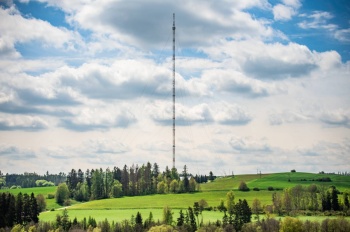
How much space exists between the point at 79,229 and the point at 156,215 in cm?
3870

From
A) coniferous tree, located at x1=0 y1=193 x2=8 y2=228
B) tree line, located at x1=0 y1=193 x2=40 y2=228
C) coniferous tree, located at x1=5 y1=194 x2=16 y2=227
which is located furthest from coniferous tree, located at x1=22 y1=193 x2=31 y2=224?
coniferous tree, located at x1=0 y1=193 x2=8 y2=228

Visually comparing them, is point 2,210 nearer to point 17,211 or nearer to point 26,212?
point 17,211

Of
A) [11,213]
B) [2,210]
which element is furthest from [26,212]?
[2,210]

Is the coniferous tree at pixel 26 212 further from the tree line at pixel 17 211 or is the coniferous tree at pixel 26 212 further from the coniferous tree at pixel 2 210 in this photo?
the coniferous tree at pixel 2 210

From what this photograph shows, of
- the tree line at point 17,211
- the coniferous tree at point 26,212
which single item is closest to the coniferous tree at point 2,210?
the tree line at point 17,211

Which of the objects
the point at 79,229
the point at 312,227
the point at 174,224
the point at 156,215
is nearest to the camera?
the point at 312,227

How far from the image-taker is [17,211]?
185 metres

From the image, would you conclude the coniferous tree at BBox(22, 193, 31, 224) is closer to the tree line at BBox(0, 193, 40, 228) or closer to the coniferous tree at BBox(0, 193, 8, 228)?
the tree line at BBox(0, 193, 40, 228)

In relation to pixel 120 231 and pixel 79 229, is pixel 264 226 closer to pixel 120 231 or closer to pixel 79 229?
pixel 120 231

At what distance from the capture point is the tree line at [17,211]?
18012 centimetres

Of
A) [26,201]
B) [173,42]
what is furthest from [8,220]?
[173,42]

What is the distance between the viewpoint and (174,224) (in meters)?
172

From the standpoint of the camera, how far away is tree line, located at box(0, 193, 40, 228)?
18012cm

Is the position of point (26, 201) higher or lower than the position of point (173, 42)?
lower
